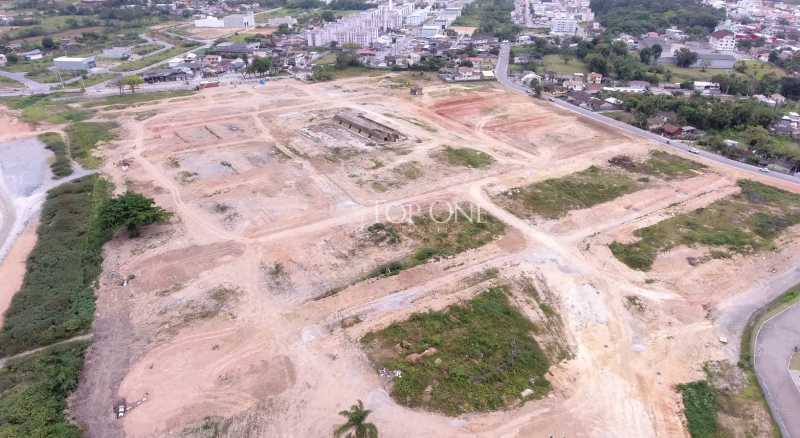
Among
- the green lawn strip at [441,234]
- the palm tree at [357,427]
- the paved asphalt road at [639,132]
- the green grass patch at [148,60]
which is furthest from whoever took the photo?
the green grass patch at [148,60]

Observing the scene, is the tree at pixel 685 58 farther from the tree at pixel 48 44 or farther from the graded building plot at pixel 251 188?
the tree at pixel 48 44

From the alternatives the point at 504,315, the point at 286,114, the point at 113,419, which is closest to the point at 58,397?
the point at 113,419

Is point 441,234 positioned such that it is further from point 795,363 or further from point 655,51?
point 655,51

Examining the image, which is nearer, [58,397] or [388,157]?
[58,397]

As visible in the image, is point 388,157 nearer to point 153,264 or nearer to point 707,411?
point 153,264

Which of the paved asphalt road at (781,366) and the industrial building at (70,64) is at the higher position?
the industrial building at (70,64)

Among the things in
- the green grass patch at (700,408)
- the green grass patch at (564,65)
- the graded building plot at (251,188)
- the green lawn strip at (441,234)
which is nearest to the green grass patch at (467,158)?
the green lawn strip at (441,234)

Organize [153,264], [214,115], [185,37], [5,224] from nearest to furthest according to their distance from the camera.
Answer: [153,264] → [5,224] → [214,115] → [185,37]
